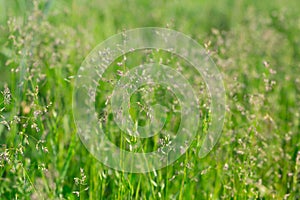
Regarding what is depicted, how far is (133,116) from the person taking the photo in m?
2.33

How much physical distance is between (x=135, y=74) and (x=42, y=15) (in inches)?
39.8

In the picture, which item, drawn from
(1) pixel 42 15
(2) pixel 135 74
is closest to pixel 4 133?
(1) pixel 42 15

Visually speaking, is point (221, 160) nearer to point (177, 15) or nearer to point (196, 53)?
point (196, 53)

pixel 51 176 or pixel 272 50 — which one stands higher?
pixel 272 50

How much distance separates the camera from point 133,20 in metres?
4.18

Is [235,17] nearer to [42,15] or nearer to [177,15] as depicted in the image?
[177,15]

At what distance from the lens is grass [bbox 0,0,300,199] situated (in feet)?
6.24

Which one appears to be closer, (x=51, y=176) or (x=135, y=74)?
(x=135, y=74)

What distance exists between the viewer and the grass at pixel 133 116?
1.90m

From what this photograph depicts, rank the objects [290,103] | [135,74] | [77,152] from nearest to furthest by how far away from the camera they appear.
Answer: [135,74], [77,152], [290,103]

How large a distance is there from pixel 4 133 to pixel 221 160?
43.2 inches

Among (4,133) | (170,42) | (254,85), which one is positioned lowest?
(4,133)

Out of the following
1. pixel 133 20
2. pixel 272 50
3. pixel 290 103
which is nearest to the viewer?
pixel 290 103

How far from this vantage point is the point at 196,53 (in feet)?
8.57
